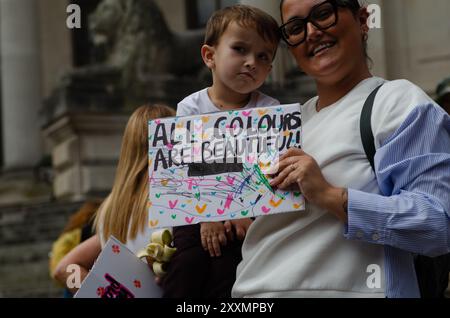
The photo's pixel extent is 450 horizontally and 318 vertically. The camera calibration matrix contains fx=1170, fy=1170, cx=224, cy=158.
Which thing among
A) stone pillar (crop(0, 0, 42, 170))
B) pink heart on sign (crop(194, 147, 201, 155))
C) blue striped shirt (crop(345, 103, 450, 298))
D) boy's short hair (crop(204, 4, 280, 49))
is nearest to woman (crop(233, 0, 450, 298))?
blue striped shirt (crop(345, 103, 450, 298))

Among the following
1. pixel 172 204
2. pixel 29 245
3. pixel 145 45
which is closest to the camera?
pixel 172 204

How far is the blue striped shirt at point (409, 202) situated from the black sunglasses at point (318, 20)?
0.34 metres

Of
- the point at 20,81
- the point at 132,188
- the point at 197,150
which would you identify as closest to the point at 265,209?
the point at 197,150

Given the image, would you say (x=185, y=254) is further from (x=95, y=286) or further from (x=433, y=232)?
(x=433, y=232)

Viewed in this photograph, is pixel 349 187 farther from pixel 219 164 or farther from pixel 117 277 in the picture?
pixel 117 277

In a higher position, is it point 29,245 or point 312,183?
point 312,183

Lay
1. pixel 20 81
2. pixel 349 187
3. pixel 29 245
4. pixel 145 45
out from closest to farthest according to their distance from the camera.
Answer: pixel 349 187
pixel 29 245
pixel 145 45
pixel 20 81

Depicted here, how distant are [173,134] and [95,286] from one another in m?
0.48

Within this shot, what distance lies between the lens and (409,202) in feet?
9.11

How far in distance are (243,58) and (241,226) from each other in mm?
461

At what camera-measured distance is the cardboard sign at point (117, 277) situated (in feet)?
10.4

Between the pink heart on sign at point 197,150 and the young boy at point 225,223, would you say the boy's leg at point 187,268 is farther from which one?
the pink heart on sign at point 197,150

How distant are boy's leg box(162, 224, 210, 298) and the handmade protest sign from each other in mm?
276

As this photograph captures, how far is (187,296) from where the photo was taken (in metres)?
3.21
